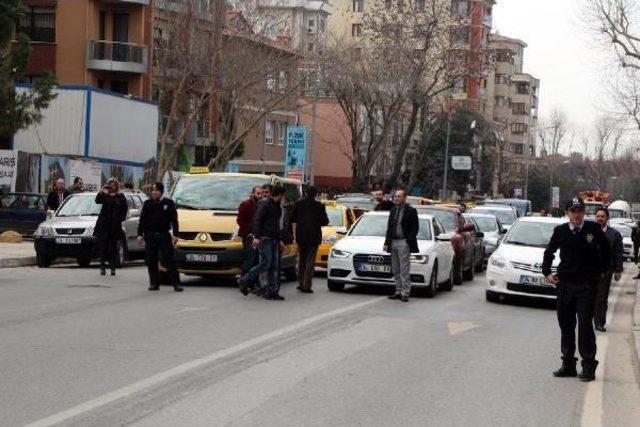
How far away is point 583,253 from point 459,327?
443 centimetres

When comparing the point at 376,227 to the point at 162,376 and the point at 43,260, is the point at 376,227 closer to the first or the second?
the point at 43,260

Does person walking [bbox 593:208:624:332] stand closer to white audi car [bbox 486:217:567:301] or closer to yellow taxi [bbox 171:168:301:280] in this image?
white audi car [bbox 486:217:567:301]

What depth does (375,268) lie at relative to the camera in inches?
768

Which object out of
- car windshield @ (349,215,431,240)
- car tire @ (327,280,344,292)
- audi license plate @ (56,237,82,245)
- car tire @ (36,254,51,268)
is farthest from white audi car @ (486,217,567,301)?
car tire @ (36,254,51,268)

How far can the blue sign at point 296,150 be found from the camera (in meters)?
39.6

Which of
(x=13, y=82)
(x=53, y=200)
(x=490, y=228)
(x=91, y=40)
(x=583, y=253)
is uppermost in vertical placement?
(x=91, y=40)

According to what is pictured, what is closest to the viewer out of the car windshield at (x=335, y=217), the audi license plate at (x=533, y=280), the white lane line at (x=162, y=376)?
the white lane line at (x=162, y=376)

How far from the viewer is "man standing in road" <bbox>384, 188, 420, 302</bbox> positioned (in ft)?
60.3

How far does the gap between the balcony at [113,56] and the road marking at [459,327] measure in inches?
1530

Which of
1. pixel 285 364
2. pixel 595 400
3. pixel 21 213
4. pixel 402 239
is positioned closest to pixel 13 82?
pixel 21 213

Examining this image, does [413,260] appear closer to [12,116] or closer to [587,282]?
[587,282]

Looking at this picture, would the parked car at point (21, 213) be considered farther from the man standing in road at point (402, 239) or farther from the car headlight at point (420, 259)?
the man standing in road at point (402, 239)

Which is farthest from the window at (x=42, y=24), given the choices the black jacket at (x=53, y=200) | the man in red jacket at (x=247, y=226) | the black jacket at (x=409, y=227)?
the black jacket at (x=409, y=227)

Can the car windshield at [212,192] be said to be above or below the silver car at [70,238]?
above
